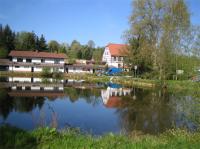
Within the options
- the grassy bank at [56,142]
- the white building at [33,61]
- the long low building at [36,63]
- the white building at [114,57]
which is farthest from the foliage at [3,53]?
the grassy bank at [56,142]

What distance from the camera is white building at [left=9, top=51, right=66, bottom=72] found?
193 feet

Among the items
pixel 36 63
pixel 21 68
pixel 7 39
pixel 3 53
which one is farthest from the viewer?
pixel 7 39

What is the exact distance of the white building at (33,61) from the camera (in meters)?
58.9

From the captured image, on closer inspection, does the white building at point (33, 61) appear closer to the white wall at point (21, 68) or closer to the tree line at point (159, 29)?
the white wall at point (21, 68)

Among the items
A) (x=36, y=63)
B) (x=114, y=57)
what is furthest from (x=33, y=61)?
(x=114, y=57)

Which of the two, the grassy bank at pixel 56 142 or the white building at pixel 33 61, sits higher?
the white building at pixel 33 61

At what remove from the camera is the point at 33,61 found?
62000 millimetres

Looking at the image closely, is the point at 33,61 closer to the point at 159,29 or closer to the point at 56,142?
the point at 159,29

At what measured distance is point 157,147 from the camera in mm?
7691

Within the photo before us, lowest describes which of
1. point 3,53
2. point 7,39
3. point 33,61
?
point 33,61

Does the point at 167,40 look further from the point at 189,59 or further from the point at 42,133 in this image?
the point at 42,133

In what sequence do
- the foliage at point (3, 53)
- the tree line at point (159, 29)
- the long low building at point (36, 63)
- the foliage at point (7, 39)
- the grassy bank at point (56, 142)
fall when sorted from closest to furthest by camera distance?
the grassy bank at point (56, 142), the tree line at point (159, 29), the long low building at point (36, 63), the foliage at point (3, 53), the foliage at point (7, 39)

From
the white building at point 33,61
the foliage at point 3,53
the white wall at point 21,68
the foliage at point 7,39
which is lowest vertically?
the white wall at point 21,68

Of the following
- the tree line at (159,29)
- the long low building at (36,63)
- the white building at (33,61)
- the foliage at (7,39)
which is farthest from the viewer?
the foliage at (7,39)
